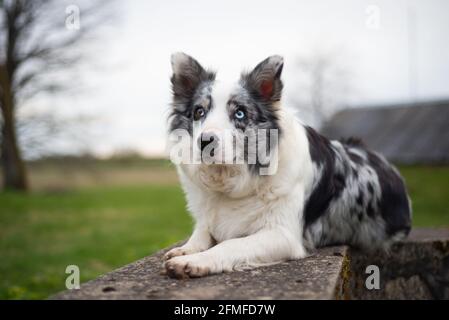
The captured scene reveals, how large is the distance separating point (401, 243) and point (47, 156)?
20468mm

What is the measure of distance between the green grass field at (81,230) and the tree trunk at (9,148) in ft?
4.08

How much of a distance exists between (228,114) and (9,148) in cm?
2088

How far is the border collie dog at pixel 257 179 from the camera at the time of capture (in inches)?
153

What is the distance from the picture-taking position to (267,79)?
4.32 m

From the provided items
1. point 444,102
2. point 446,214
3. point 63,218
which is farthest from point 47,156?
point 444,102

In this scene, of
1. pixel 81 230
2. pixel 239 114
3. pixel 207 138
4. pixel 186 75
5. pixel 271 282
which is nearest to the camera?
pixel 271 282

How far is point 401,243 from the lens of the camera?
5371 millimetres

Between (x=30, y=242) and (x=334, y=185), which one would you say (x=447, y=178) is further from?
(x=334, y=185)

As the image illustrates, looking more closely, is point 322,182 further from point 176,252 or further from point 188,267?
point 188,267

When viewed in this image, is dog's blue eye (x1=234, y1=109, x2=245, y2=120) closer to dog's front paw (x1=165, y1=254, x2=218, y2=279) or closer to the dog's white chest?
the dog's white chest

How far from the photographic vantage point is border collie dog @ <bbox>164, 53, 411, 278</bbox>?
3891mm

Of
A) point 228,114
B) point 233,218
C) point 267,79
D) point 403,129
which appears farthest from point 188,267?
point 403,129

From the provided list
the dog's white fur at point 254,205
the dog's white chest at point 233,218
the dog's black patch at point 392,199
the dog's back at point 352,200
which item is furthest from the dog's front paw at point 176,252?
the dog's black patch at point 392,199

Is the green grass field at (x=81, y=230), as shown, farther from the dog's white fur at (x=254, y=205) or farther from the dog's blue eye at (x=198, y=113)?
the dog's blue eye at (x=198, y=113)
